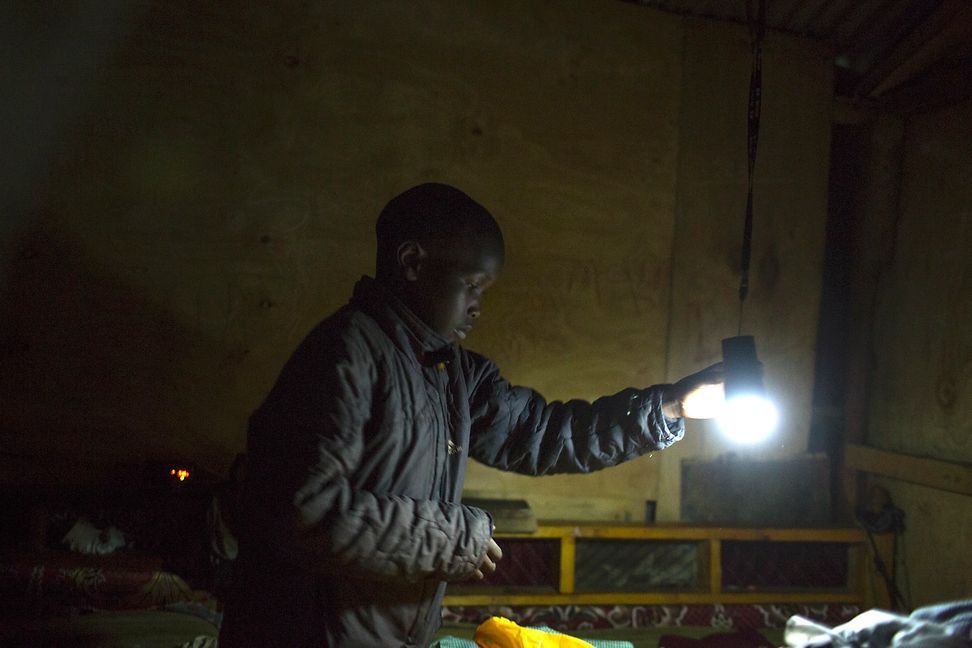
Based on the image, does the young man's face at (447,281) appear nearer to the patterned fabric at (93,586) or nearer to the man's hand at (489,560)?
the man's hand at (489,560)

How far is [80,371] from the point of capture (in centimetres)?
291

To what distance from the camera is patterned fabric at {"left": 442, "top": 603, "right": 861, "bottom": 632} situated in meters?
3.03

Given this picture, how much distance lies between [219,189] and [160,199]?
259mm

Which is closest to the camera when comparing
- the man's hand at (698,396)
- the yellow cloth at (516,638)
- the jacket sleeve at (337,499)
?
the jacket sleeve at (337,499)

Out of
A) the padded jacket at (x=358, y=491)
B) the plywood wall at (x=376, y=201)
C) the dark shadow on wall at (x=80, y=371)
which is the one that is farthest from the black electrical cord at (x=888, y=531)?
the dark shadow on wall at (x=80, y=371)

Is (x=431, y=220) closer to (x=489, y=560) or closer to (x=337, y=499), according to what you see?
(x=337, y=499)

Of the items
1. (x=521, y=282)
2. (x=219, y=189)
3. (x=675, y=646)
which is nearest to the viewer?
(x=675, y=646)

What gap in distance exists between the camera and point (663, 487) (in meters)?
3.47

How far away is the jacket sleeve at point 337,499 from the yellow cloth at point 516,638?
0.68m

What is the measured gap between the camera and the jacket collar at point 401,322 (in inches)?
69.5

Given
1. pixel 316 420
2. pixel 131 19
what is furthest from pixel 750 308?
pixel 131 19

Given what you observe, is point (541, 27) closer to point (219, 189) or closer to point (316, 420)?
point (219, 189)

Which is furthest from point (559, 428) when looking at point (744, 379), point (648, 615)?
point (648, 615)

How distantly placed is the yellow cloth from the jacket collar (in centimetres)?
101
